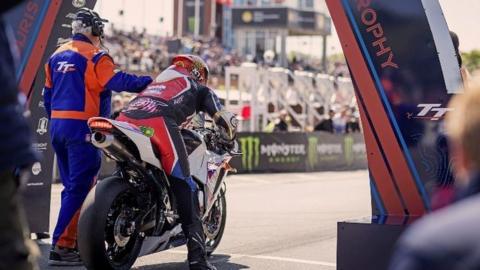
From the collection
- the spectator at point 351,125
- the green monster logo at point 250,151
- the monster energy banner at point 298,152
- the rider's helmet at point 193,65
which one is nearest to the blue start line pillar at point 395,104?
the rider's helmet at point 193,65

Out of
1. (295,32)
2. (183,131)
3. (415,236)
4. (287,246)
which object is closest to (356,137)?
(287,246)

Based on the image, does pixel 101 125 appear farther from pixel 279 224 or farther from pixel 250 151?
pixel 250 151

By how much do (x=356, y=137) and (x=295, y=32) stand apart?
176 ft

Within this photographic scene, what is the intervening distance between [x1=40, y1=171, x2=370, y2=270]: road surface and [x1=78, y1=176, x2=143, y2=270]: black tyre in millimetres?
785

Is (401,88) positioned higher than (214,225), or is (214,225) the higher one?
(401,88)

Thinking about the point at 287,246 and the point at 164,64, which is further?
the point at 164,64

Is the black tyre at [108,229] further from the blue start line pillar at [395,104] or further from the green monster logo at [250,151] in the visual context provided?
the green monster logo at [250,151]

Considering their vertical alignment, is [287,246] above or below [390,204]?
below

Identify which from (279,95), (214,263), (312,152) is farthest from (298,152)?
(214,263)

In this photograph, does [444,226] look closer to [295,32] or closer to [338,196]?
[338,196]

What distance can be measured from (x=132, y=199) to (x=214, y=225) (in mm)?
1377

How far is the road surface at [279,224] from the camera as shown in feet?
24.0

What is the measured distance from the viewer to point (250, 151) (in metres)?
21.3

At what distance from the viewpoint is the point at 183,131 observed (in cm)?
661
